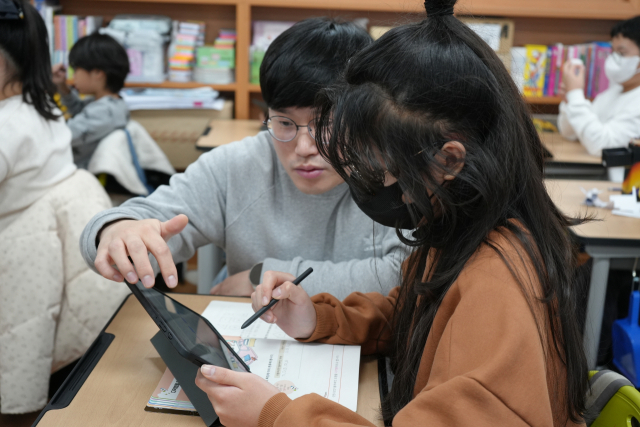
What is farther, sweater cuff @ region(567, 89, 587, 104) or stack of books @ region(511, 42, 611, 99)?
stack of books @ region(511, 42, 611, 99)

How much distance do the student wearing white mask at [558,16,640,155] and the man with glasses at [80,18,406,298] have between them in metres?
1.88

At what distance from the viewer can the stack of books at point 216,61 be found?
3.27 m

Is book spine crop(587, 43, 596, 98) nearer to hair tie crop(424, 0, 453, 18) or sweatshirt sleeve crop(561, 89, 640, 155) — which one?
sweatshirt sleeve crop(561, 89, 640, 155)

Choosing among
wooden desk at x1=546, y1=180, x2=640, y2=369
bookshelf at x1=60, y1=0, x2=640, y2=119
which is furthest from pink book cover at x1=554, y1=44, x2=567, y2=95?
wooden desk at x1=546, y1=180, x2=640, y2=369

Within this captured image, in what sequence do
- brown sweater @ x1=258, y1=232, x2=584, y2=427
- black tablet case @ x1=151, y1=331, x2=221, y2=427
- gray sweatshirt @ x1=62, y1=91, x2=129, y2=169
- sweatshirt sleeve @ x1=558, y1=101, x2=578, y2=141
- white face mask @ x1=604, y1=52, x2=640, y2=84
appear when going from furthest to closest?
sweatshirt sleeve @ x1=558, y1=101, x2=578, y2=141 → white face mask @ x1=604, y1=52, x2=640, y2=84 → gray sweatshirt @ x1=62, y1=91, x2=129, y2=169 → black tablet case @ x1=151, y1=331, x2=221, y2=427 → brown sweater @ x1=258, y1=232, x2=584, y2=427

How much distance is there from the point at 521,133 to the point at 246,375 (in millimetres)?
482

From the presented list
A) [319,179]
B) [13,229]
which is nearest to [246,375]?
[319,179]

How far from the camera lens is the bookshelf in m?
3.19

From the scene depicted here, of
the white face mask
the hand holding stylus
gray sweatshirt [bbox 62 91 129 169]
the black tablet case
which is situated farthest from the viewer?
the white face mask

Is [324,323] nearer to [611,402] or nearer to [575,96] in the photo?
[611,402]

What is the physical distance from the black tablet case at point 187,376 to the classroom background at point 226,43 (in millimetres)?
1988

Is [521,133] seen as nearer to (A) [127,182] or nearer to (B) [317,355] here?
(B) [317,355]

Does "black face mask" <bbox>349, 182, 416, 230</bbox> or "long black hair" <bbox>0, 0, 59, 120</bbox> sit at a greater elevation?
"long black hair" <bbox>0, 0, 59, 120</bbox>

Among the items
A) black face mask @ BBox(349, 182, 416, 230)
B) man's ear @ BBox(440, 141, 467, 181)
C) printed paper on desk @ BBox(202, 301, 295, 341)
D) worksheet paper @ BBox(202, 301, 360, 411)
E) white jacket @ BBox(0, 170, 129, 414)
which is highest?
man's ear @ BBox(440, 141, 467, 181)
